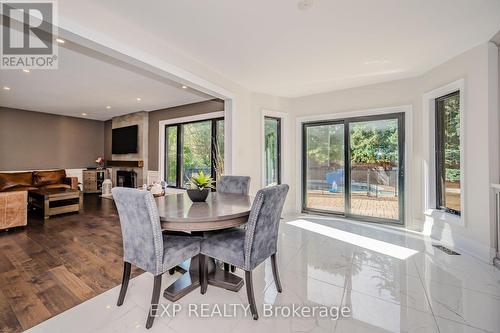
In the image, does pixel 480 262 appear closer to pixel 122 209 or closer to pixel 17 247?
pixel 122 209

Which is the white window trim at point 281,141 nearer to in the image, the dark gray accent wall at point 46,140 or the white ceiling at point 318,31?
the white ceiling at point 318,31

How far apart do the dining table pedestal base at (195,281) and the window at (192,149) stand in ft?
9.17

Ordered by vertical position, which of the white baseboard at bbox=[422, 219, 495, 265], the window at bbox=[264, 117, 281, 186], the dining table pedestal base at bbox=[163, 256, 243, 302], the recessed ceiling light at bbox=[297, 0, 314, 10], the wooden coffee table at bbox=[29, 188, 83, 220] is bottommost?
the dining table pedestal base at bbox=[163, 256, 243, 302]

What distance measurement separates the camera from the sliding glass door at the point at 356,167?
4.15 m

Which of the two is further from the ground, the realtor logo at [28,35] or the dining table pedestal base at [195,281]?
the realtor logo at [28,35]

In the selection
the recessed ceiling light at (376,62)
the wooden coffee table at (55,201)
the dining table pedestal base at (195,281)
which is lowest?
the dining table pedestal base at (195,281)

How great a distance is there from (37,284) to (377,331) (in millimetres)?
→ 3030

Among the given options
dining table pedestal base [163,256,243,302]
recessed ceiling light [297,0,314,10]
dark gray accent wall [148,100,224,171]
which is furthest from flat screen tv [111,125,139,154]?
recessed ceiling light [297,0,314,10]

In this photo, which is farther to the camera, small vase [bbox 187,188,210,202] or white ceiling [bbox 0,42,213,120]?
white ceiling [bbox 0,42,213,120]

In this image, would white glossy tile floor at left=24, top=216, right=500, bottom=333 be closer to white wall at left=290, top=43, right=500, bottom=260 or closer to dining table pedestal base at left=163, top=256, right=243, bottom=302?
dining table pedestal base at left=163, top=256, right=243, bottom=302

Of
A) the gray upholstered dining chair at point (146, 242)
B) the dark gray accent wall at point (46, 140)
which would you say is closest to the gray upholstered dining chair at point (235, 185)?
the gray upholstered dining chair at point (146, 242)

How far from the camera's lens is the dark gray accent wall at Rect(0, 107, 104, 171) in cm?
595

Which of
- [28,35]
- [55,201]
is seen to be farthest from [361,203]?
[55,201]

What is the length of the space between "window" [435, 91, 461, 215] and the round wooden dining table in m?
3.25
